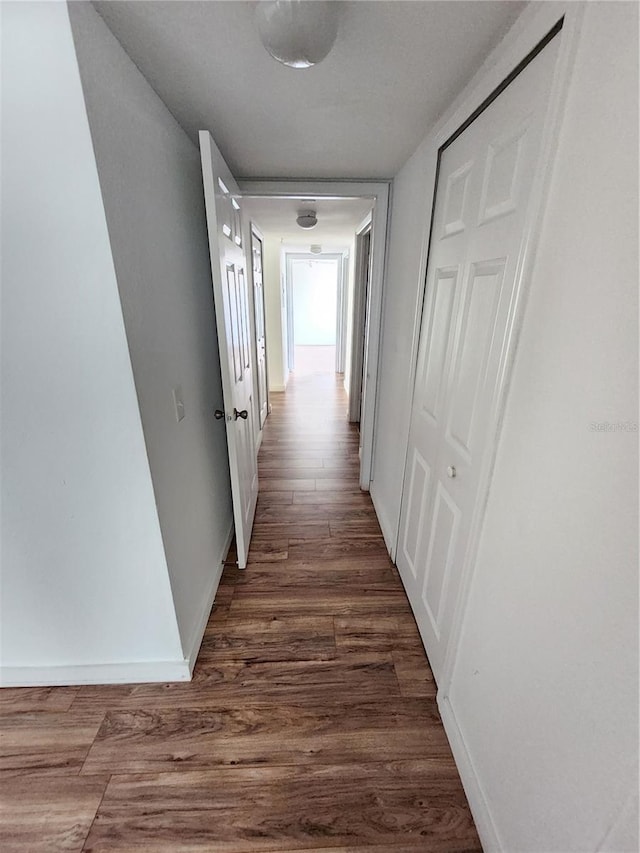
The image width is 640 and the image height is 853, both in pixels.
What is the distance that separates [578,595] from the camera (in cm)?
69

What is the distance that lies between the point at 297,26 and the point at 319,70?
333 millimetres

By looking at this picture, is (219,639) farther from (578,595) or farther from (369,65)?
(369,65)

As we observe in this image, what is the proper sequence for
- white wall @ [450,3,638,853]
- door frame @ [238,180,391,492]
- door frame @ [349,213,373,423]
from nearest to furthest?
white wall @ [450,3,638,853]
door frame @ [238,180,391,492]
door frame @ [349,213,373,423]

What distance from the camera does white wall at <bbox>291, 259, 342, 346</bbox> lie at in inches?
378

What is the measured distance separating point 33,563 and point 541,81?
6.63ft

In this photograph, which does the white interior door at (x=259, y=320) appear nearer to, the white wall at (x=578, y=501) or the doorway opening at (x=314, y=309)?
the white wall at (x=578, y=501)

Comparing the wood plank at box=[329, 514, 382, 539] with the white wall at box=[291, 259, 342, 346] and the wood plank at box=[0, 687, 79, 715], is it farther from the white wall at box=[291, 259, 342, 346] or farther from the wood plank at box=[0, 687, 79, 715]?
the white wall at box=[291, 259, 342, 346]

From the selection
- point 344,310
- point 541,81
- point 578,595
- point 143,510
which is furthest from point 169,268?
point 344,310

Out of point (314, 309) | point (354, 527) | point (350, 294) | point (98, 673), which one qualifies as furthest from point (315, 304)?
point (98, 673)

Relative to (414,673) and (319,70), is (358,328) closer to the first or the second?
(319,70)

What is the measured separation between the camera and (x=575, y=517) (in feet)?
2.30

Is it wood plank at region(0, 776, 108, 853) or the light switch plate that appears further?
the light switch plate

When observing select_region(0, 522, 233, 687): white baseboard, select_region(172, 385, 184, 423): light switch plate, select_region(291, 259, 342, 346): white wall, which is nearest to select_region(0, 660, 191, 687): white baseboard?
select_region(0, 522, 233, 687): white baseboard

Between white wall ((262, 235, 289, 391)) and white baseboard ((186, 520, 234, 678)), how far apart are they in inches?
131
